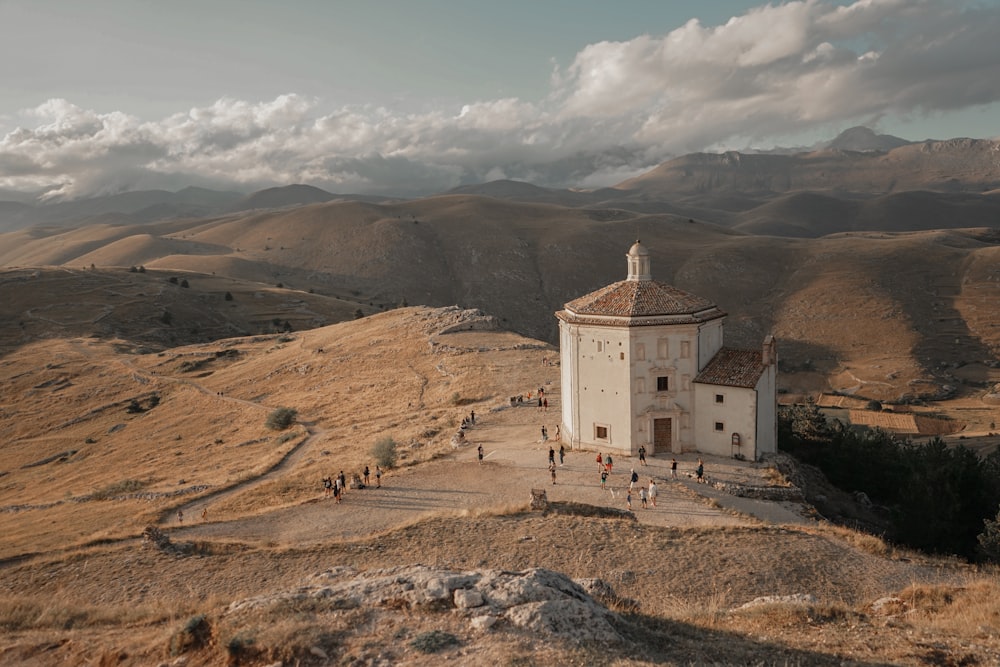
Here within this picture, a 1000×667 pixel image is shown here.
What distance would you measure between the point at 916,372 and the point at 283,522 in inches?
3912

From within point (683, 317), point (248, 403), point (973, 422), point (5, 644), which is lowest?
point (973, 422)

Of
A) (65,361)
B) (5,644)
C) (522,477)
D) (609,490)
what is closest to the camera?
(5,644)

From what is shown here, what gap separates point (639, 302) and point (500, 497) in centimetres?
1308

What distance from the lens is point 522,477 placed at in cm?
3356

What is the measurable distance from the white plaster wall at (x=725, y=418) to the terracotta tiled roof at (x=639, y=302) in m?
4.50

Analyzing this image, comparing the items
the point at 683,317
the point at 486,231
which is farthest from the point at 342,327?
the point at 486,231

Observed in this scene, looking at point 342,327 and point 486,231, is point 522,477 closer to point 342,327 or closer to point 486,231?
point 342,327

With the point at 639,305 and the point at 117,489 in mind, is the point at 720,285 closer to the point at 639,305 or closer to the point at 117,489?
the point at 639,305

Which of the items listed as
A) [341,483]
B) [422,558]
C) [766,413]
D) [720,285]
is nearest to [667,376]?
[766,413]

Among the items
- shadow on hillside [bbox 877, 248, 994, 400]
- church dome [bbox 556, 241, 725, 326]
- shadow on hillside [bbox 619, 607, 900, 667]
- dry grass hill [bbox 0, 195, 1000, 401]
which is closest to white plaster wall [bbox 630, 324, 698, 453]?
church dome [bbox 556, 241, 725, 326]

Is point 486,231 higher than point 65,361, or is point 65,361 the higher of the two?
point 486,231

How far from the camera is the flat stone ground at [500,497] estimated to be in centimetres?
2833

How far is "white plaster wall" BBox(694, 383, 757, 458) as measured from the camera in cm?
3466

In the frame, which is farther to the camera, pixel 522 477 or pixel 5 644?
pixel 522 477
